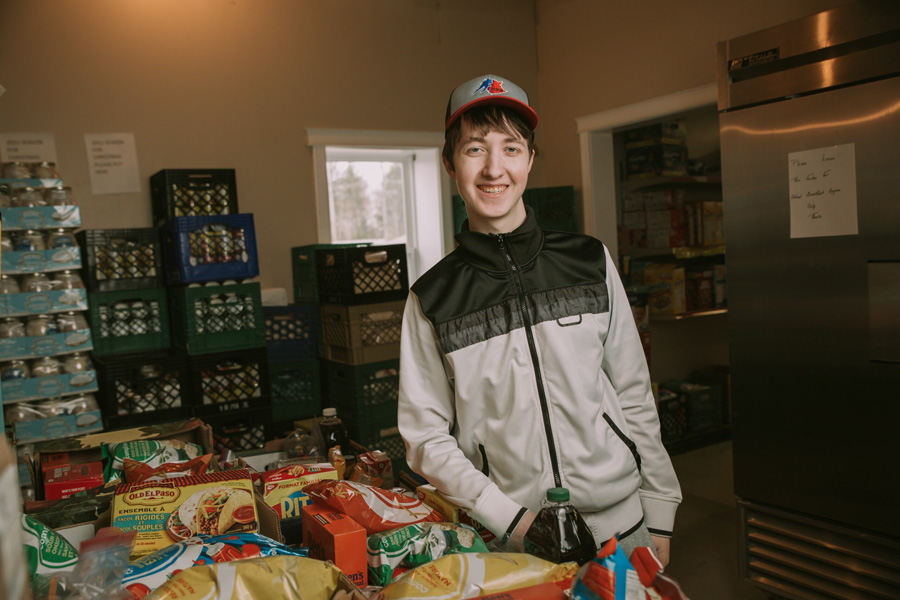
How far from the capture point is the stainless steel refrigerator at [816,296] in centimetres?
230

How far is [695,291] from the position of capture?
5305 mm

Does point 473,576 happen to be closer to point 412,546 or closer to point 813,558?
point 412,546

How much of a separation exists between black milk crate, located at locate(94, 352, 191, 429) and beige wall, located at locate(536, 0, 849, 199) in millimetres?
3278

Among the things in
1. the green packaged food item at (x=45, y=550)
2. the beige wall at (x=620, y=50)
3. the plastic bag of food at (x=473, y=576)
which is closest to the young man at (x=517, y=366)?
the plastic bag of food at (x=473, y=576)

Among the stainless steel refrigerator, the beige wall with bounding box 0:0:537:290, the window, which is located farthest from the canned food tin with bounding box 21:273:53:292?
the stainless steel refrigerator

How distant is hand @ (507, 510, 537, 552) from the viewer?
1.19 meters

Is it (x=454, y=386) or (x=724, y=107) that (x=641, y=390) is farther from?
(x=724, y=107)

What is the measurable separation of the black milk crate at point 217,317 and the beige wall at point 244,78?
94 centimetres

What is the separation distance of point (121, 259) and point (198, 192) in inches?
21.3

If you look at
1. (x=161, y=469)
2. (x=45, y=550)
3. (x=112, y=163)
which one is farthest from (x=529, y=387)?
(x=112, y=163)

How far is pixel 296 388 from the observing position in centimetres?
408

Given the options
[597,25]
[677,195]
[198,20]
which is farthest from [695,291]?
[198,20]

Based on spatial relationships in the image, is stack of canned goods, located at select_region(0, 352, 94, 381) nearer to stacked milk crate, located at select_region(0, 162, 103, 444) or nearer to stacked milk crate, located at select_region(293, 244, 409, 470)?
stacked milk crate, located at select_region(0, 162, 103, 444)

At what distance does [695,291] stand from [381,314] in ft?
9.01
